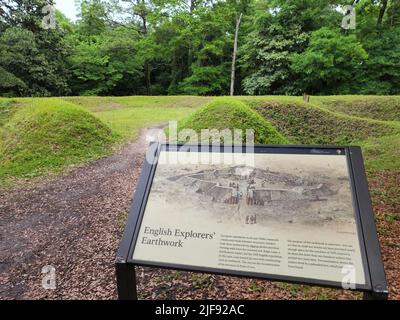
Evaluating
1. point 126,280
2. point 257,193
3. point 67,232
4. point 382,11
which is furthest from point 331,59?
point 126,280

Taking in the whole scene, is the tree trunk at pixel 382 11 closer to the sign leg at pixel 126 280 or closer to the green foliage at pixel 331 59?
the green foliage at pixel 331 59

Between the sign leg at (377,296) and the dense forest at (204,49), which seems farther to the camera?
the dense forest at (204,49)

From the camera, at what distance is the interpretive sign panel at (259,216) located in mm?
2045

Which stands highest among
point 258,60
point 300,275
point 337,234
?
point 258,60

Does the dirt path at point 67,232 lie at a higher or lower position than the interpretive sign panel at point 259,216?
lower

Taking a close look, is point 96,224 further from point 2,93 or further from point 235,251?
point 2,93

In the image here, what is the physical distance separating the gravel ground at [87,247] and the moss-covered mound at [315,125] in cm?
360

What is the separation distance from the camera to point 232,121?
27.5 ft

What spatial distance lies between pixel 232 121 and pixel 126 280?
256 inches

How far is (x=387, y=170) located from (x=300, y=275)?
648 centimetres

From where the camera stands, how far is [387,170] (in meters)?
7.28

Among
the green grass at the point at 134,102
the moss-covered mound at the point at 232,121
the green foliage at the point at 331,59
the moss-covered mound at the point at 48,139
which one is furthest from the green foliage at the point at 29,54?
the green foliage at the point at 331,59
